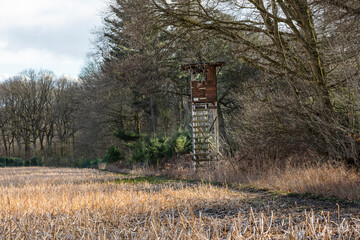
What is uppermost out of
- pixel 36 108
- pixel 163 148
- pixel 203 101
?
pixel 36 108

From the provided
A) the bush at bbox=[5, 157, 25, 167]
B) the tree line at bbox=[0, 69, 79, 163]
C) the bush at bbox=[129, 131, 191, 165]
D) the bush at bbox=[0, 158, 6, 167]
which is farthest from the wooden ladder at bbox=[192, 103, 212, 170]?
the bush at bbox=[0, 158, 6, 167]

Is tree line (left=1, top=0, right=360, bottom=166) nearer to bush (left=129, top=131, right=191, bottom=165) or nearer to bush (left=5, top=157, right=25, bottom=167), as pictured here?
bush (left=129, top=131, right=191, bottom=165)

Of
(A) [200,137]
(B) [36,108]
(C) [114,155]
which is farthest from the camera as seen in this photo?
(B) [36,108]

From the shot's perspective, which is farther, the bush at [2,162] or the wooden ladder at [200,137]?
the bush at [2,162]

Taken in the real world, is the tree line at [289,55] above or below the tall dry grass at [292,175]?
above

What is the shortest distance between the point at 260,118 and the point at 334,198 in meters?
3.98

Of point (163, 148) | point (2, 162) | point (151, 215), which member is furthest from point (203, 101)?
point (2, 162)

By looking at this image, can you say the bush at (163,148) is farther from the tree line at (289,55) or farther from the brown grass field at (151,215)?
the brown grass field at (151,215)

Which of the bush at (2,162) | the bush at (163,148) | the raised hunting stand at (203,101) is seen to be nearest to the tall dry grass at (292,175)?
the raised hunting stand at (203,101)

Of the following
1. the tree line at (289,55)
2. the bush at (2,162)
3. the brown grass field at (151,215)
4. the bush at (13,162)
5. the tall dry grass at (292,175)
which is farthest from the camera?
the bush at (13,162)

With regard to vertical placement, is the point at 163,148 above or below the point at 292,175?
above

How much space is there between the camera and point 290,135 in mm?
10648

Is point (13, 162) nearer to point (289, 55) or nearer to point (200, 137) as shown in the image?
point (200, 137)

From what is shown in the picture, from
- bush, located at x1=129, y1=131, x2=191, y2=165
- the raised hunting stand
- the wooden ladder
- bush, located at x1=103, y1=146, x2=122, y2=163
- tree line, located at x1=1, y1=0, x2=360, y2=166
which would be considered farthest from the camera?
bush, located at x1=103, y1=146, x2=122, y2=163
